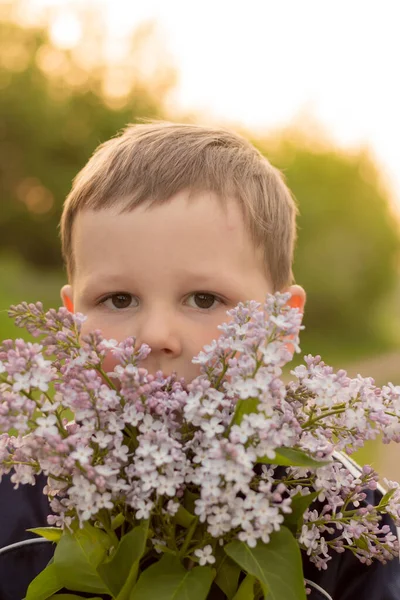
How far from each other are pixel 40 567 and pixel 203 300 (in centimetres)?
86

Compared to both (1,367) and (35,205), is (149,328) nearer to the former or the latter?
(1,367)

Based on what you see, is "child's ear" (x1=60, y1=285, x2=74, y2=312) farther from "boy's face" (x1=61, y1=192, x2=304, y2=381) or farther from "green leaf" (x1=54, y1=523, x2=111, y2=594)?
"green leaf" (x1=54, y1=523, x2=111, y2=594)

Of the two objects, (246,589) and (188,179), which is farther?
(188,179)

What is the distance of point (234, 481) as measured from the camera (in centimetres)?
144

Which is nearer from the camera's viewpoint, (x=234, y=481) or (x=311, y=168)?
(x=234, y=481)

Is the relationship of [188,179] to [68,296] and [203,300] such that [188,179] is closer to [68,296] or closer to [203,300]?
[203,300]

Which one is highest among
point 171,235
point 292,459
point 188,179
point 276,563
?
point 188,179

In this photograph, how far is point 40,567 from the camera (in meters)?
2.16

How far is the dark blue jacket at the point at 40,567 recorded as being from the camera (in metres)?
2.03

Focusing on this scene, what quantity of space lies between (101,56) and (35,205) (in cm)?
447

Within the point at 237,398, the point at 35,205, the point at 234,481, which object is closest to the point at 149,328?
the point at 237,398

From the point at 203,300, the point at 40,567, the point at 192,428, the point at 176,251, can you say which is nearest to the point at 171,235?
the point at 176,251

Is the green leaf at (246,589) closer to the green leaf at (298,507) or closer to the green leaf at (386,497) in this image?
the green leaf at (298,507)

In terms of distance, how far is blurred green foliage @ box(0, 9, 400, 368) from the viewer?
1972 cm
